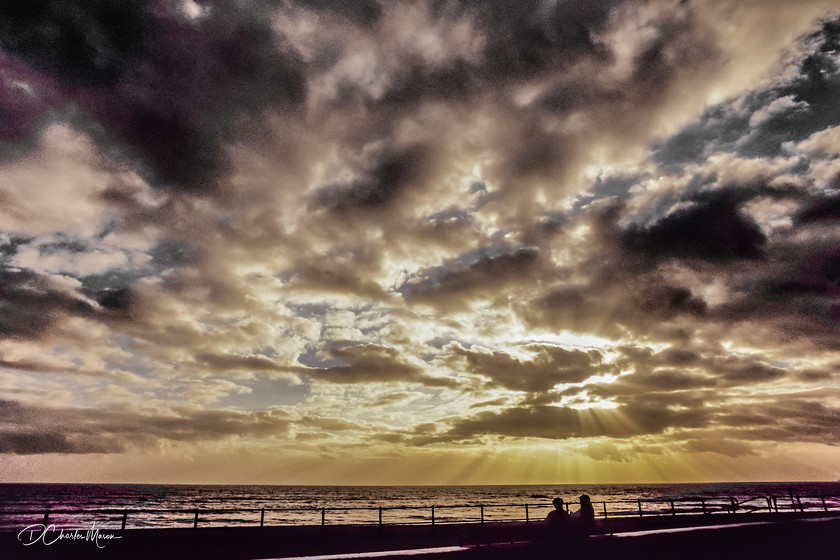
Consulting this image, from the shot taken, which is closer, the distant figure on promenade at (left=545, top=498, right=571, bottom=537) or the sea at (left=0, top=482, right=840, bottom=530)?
the distant figure on promenade at (left=545, top=498, right=571, bottom=537)

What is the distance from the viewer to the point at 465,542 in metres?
16.1

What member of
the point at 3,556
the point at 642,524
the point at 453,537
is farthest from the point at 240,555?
the point at 642,524

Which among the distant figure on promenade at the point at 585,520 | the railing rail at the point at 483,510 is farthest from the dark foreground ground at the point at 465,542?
the railing rail at the point at 483,510

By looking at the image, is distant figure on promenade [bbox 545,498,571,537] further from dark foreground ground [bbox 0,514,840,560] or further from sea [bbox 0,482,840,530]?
sea [bbox 0,482,840,530]

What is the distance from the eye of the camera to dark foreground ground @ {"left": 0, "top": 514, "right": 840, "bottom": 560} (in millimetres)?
3428

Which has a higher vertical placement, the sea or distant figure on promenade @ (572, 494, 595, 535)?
distant figure on promenade @ (572, 494, 595, 535)

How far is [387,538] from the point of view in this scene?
18.6 metres

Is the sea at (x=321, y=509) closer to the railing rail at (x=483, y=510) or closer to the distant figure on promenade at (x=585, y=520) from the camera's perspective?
the railing rail at (x=483, y=510)

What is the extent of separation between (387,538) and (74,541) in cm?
1043

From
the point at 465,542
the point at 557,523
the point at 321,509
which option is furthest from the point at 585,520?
the point at 321,509

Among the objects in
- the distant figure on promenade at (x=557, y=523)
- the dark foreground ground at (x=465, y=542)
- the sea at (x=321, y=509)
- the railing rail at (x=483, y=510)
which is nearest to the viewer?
the dark foreground ground at (x=465, y=542)

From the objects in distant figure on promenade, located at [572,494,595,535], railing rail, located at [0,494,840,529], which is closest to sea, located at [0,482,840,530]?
railing rail, located at [0,494,840,529]

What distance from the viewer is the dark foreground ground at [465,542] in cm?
343

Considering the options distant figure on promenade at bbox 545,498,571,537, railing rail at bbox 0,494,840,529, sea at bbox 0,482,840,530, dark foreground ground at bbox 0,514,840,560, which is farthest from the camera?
sea at bbox 0,482,840,530
